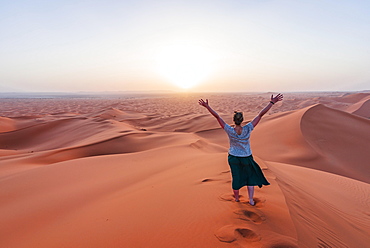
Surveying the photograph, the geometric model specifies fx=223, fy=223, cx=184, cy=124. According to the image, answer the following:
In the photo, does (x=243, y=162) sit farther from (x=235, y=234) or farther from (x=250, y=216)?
(x=235, y=234)

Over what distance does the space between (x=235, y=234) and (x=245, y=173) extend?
2.60 ft

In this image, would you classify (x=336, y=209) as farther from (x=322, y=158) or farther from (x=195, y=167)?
(x=322, y=158)

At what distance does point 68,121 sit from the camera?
14.5 m

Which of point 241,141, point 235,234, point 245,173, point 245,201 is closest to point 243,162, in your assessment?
point 245,173

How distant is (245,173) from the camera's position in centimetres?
277

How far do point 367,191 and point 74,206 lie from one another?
6.22 metres

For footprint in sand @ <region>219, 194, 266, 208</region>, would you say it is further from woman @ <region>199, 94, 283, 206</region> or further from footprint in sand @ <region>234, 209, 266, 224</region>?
footprint in sand @ <region>234, 209, 266, 224</region>

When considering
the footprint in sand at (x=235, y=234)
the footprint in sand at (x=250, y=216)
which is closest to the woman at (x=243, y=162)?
the footprint in sand at (x=250, y=216)

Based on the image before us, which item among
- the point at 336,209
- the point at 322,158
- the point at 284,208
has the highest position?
the point at 284,208

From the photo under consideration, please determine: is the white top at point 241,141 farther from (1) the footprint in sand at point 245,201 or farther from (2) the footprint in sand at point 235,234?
(2) the footprint in sand at point 235,234

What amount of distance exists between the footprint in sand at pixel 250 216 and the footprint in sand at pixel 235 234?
0.21 m

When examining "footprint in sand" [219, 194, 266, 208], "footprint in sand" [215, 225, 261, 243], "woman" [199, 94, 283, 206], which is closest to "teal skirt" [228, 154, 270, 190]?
"woman" [199, 94, 283, 206]

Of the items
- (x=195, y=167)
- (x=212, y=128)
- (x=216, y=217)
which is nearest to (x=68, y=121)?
(x=212, y=128)

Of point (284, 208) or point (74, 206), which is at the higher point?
point (284, 208)
